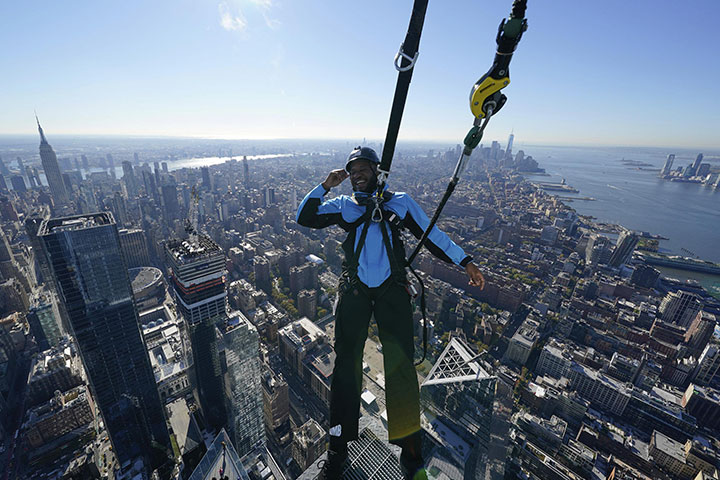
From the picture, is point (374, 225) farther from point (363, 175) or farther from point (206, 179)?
point (206, 179)

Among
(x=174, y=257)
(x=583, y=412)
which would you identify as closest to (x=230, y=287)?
(x=174, y=257)

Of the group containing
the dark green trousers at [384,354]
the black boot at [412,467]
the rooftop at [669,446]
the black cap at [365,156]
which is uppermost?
the black cap at [365,156]

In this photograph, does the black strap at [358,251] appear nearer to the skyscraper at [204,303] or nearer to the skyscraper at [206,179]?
the skyscraper at [204,303]

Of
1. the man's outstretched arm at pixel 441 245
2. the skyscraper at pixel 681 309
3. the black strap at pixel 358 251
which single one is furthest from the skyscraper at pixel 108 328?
the skyscraper at pixel 681 309

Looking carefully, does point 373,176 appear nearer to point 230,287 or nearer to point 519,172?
point 230,287

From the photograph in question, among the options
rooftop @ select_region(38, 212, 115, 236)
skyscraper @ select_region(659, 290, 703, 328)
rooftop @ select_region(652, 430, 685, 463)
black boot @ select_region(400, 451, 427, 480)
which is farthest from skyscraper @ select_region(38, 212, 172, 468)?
skyscraper @ select_region(659, 290, 703, 328)
